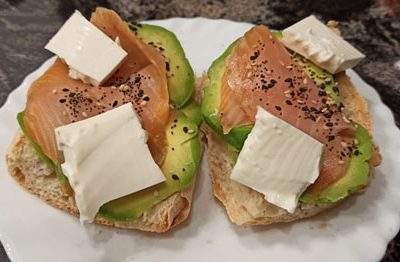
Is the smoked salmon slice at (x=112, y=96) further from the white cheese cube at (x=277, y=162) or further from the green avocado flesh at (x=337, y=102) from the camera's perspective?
the white cheese cube at (x=277, y=162)

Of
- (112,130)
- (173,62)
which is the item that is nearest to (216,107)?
(173,62)

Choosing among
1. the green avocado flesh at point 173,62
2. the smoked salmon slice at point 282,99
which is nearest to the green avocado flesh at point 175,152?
the green avocado flesh at point 173,62

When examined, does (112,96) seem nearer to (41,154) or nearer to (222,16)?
(41,154)

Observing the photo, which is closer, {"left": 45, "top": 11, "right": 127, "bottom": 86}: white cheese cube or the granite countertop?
{"left": 45, "top": 11, "right": 127, "bottom": 86}: white cheese cube

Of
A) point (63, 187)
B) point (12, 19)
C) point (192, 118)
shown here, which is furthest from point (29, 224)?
point (12, 19)

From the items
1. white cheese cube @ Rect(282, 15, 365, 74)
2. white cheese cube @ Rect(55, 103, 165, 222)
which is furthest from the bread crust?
white cheese cube @ Rect(282, 15, 365, 74)

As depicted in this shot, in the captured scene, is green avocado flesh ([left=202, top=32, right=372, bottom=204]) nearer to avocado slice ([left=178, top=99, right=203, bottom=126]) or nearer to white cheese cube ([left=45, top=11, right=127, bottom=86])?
avocado slice ([left=178, top=99, right=203, bottom=126])
